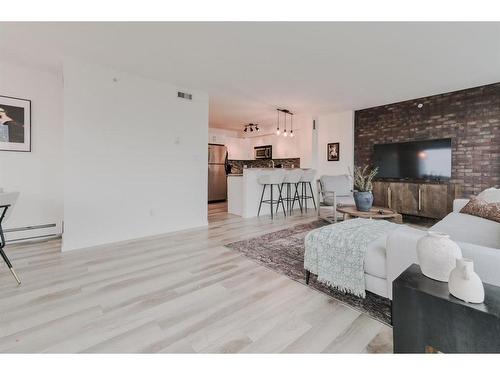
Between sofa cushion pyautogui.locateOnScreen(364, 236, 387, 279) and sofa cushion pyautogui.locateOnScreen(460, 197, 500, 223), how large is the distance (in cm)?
172

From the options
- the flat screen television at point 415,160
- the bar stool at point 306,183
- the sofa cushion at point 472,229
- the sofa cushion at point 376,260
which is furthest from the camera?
the bar stool at point 306,183

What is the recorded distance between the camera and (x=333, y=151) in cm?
621

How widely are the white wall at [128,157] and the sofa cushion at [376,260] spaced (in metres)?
3.21

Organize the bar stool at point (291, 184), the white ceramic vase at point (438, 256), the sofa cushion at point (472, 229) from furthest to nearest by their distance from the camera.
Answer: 1. the bar stool at point (291, 184)
2. the sofa cushion at point (472, 229)
3. the white ceramic vase at point (438, 256)

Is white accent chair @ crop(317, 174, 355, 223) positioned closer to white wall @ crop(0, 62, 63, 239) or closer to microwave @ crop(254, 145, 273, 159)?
microwave @ crop(254, 145, 273, 159)

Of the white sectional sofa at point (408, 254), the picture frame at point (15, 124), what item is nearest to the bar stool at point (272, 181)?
the white sectional sofa at point (408, 254)

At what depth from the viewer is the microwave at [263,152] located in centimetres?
769

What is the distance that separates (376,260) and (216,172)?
615 cm

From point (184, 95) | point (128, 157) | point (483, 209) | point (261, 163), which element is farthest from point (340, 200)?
point (261, 163)

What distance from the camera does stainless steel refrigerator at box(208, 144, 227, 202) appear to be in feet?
23.9

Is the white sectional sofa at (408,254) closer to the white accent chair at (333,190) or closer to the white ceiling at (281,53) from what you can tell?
the white ceiling at (281,53)
